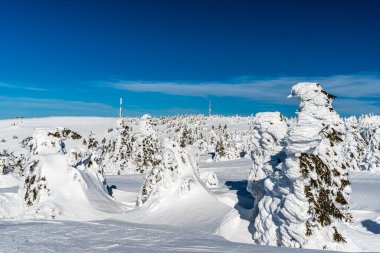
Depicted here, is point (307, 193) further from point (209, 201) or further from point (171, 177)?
point (171, 177)

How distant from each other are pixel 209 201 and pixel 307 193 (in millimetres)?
7394

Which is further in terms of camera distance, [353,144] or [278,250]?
[353,144]

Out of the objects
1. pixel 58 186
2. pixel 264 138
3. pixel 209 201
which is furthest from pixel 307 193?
pixel 58 186

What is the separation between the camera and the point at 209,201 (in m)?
18.5

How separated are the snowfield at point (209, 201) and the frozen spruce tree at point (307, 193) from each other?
0.03 meters

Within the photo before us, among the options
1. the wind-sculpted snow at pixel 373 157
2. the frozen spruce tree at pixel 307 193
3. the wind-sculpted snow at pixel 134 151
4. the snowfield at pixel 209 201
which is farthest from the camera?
the wind-sculpted snow at pixel 134 151

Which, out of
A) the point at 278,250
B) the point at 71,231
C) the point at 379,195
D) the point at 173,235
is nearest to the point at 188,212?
the point at 173,235

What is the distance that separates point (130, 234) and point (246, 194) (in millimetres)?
12683

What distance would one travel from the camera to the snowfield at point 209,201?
11391 mm

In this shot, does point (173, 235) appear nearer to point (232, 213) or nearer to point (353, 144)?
point (232, 213)

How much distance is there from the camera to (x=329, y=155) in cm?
1345

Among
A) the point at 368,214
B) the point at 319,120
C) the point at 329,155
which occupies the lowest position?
the point at 368,214

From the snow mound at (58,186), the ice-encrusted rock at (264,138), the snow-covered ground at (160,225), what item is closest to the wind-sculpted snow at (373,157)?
the snow-covered ground at (160,225)

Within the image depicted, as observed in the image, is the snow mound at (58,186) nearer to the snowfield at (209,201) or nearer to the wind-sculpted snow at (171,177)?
the snowfield at (209,201)
